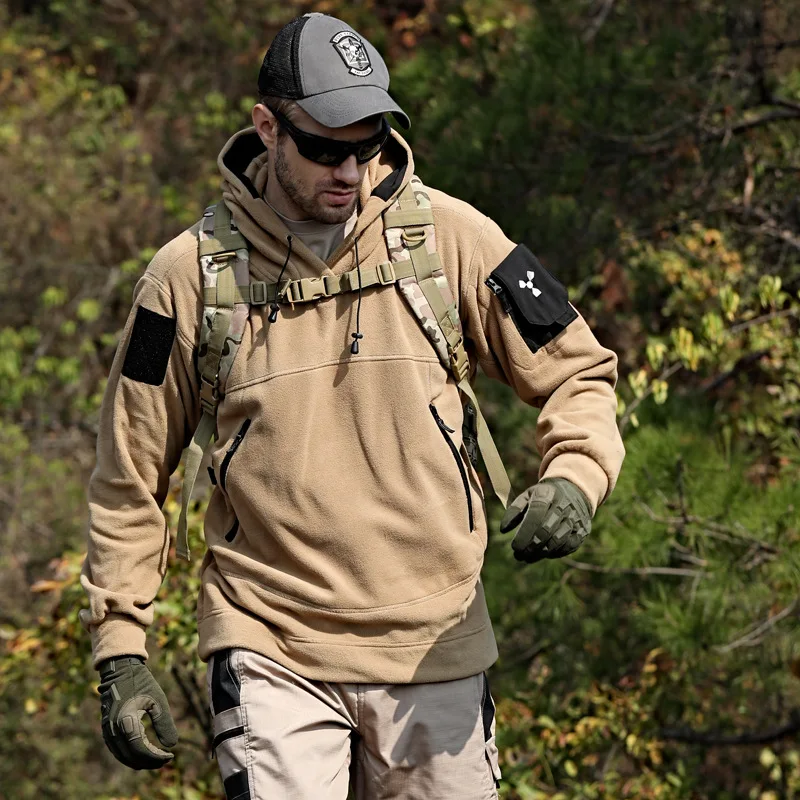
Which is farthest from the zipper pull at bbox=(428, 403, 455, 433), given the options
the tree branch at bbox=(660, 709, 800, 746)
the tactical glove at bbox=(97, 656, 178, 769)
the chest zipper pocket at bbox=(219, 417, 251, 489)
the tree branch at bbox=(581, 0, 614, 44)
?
the tree branch at bbox=(581, 0, 614, 44)

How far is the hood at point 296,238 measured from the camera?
281cm

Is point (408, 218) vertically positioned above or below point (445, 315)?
above

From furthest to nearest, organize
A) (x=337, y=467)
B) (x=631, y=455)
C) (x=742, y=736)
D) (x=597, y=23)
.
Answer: (x=597, y=23) → (x=742, y=736) → (x=631, y=455) → (x=337, y=467)

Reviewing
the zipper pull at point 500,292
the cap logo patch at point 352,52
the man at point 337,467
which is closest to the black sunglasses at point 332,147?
the man at point 337,467

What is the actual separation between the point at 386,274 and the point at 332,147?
264 mm

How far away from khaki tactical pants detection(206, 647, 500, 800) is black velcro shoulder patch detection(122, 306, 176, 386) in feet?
1.88

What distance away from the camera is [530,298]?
2807mm

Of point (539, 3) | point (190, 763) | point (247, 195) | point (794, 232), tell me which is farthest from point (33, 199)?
point (247, 195)

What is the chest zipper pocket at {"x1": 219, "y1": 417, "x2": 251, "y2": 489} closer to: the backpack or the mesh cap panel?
the backpack


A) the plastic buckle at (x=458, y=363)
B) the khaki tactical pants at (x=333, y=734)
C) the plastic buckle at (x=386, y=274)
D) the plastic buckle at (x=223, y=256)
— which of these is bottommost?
the khaki tactical pants at (x=333, y=734)

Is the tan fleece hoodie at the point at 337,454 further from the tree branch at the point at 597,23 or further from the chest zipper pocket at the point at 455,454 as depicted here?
the tree branch at the point at 597,23

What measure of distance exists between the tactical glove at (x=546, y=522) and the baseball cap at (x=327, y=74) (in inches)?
30.9

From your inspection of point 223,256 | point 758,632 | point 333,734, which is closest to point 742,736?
point 758,632

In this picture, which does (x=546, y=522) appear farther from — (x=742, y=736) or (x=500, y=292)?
(x=742, y=736)
